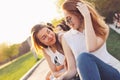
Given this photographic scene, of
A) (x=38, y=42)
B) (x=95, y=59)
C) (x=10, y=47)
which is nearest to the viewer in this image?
(x=95, y=59)

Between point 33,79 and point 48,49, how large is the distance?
25.4 ft

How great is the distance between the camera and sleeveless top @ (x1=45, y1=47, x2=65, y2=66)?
504 cm

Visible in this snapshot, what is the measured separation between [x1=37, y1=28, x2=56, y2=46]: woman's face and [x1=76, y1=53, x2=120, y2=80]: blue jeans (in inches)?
28.4

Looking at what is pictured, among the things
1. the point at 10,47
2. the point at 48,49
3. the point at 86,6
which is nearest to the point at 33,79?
the point at 48,49

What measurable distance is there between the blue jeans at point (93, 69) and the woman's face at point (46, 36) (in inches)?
28.4

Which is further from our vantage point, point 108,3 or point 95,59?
point 108,3

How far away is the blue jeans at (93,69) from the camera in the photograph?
4.14 metres

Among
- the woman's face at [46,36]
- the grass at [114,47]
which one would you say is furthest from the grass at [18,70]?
the woman's face at [46,36]

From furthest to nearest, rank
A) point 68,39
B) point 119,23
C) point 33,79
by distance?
point 119,23 → point 33,79 → point 68,39

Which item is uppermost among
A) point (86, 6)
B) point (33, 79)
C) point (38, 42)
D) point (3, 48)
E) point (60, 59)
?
point (86, 6)

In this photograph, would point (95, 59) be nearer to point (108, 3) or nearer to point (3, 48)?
point (108, 3)

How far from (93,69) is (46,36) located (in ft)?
3.24

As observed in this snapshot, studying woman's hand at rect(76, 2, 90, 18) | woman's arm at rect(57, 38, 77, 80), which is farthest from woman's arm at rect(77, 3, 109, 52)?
woman's arm at rect(57, 38, 77, 80)

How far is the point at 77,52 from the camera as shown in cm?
448
